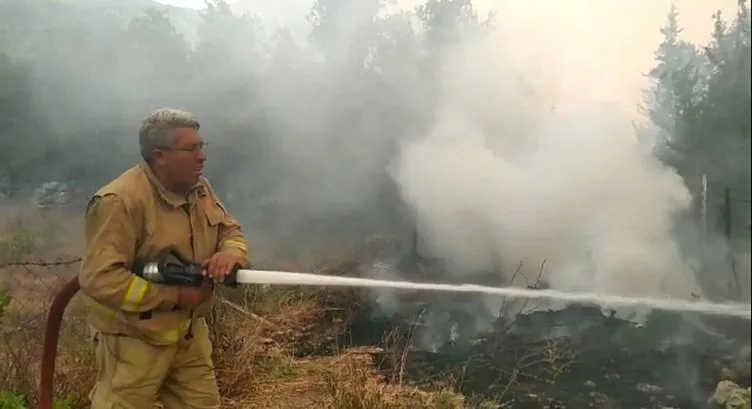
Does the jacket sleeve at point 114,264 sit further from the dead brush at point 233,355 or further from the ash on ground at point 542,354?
the ash on ground at point 542,354

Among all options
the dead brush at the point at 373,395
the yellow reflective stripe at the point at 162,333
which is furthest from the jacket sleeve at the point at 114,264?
the dead brush at the point at 373,395

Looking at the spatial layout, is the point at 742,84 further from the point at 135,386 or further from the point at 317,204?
the point at 317,204

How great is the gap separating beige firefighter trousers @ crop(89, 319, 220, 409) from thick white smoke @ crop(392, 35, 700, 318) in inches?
117

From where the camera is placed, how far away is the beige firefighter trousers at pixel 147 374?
303cm

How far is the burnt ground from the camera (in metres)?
4.64

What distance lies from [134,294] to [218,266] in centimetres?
34

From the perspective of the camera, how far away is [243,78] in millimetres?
7691

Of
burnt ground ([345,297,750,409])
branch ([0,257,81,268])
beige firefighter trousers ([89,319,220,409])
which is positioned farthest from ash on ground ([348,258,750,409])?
branch ([0,257,81,268])

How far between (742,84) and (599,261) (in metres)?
3.94

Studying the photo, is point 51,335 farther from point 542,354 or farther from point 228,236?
point 542,354

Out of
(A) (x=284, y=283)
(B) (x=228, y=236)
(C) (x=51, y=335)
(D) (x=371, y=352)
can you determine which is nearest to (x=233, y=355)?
(D) (x=371, y=352)

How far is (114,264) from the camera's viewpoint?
2857 millimetres

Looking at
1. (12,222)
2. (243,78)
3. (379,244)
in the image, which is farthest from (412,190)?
(12,222)

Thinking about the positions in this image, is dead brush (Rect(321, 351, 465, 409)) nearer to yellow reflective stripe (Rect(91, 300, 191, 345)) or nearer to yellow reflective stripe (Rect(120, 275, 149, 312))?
yellow reflective stripe (Rect(91, 300, 191, 345))
